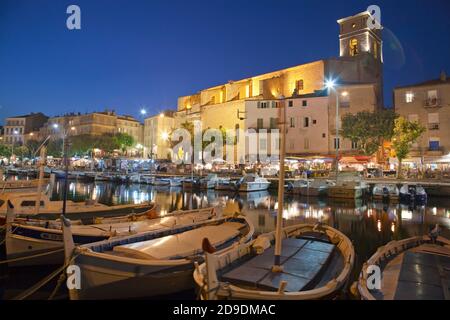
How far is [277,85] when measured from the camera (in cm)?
6525

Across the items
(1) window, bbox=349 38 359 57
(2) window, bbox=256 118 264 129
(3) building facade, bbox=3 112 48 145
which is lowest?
(2) window, bbox=256 118 264 129

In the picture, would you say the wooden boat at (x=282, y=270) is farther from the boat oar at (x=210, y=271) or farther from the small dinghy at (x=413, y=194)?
the small dinghy at (x=413, y=194)

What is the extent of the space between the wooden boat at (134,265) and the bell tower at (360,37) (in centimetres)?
6032

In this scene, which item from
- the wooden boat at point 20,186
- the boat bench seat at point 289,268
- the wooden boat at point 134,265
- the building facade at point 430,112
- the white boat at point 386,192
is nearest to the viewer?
the boat bench seat at point 289,268

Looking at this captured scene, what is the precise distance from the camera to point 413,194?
91.5 ft

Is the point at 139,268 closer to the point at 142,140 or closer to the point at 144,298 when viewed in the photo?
the point at 144,298

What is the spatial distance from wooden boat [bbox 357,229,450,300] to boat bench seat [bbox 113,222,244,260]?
4.24m

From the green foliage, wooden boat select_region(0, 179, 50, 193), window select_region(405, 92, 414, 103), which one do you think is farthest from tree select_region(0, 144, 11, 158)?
window select_region(405, 92, 414, 103)

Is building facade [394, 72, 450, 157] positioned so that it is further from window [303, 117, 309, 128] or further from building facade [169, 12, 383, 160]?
window [303, 117, 309, 128]

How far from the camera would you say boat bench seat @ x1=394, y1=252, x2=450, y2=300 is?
5.49 meters

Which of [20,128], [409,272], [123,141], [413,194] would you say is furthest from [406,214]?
[20,128]

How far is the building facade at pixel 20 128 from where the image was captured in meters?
101

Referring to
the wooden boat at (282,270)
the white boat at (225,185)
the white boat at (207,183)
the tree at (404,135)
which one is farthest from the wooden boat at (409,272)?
the white boat at (207,183)

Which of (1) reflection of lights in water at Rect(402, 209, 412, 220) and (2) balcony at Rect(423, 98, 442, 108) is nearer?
(1) reflection of lights in water at Rect(402, 209, 412, 220)
